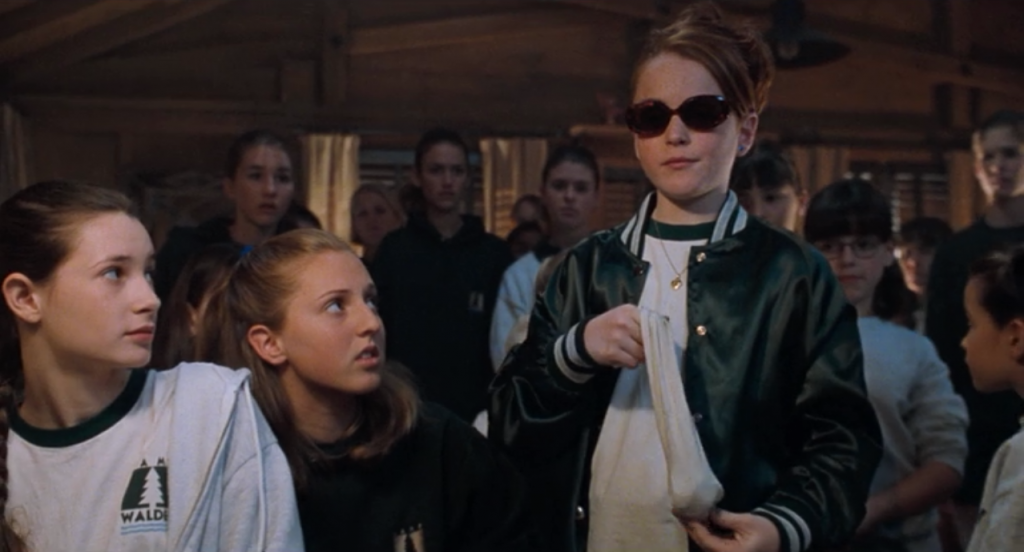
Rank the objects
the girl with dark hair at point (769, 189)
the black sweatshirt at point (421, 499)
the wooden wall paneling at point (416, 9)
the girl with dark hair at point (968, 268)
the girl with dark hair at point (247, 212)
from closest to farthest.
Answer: the black sweatshirt at point (421, 499), the girl with dark hair at point (769, 189), the girl with dark hair at point (968, 268), the girl with dark hair at point (247, 212), the wooden wall paneling at point (416, 9)

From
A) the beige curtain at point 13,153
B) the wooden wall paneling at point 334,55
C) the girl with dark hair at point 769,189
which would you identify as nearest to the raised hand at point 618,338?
the girl with dark hair at point 769,189

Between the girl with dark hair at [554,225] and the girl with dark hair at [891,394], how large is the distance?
115 cm

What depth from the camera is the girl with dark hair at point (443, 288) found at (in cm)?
392

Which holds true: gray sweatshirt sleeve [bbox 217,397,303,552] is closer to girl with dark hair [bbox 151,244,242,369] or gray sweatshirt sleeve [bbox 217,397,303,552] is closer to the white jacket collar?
the white jacket collar

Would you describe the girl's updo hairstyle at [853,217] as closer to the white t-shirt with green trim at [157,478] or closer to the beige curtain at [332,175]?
the white t-shirt with green trim at [157,478]

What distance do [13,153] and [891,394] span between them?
20.8 ft

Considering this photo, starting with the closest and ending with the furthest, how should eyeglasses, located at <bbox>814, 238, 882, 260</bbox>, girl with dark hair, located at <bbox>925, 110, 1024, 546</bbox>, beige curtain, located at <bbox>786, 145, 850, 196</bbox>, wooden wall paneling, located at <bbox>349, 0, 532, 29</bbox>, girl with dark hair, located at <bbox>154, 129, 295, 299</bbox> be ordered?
eyeglasses, located at <bbox>814, 238, 882, 260</bbox>, girl with dark hair, located at <bbox>925, 110, 1024, 546</bbox>, girl with dark hair, located at <bbox>154, 129, 295, 299</bbox>, wooden wall paneling, located at <bbox>349, 0, 532, 29</bbox>, beige curtain, located at <bbox>786, 145, 850, 196</bbox>

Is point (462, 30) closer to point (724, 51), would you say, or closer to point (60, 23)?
point (60, 23)

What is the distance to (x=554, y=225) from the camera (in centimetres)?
403

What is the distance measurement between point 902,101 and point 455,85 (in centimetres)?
334

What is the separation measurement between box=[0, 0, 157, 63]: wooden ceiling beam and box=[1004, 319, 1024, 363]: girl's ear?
5985 mm

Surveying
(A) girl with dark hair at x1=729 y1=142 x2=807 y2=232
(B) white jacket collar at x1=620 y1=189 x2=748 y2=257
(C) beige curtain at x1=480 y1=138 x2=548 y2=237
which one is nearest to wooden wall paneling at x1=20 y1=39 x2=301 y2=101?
(C) beige curtain at x1=480 y1=138 x2=548 y2=237

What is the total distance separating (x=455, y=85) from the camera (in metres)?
8.70

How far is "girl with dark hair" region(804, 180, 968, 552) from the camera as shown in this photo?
257 centimetres
